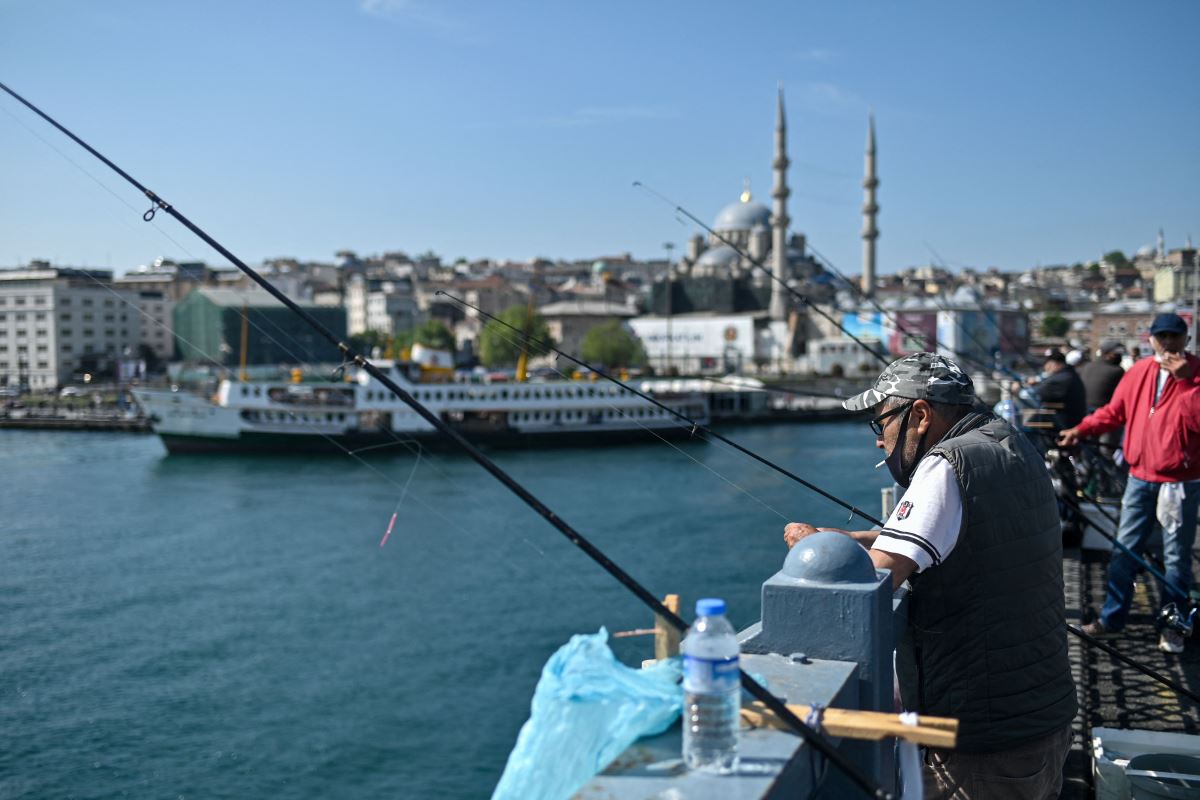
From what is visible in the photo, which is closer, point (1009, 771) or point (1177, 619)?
point (1009, 771)

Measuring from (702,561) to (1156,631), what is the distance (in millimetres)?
9478

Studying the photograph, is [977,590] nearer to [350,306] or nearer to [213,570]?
[213,570]

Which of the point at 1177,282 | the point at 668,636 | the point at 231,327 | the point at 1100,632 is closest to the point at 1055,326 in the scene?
the point at 1177,282

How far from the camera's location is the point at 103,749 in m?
7.34

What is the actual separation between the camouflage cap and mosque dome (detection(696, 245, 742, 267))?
69.8 metres

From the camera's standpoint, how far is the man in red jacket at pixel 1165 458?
3.45 metres

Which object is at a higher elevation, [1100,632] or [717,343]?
[717,343]

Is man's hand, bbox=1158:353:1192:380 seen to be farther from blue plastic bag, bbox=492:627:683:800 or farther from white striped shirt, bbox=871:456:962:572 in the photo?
blue plastic bag, bbox=492:627:683:800

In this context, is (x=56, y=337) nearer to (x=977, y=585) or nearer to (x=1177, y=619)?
(x=1177, y=619)

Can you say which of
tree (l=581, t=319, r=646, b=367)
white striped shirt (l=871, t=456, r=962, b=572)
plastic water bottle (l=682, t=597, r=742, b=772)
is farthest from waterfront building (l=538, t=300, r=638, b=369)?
plastic water bottle (l=682, t=597, r=742, b=772)

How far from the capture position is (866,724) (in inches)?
53.6

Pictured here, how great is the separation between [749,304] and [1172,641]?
6588 cm

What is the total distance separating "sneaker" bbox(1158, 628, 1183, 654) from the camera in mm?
3703

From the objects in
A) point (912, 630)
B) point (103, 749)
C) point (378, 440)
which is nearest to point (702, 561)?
point (103, 749)
